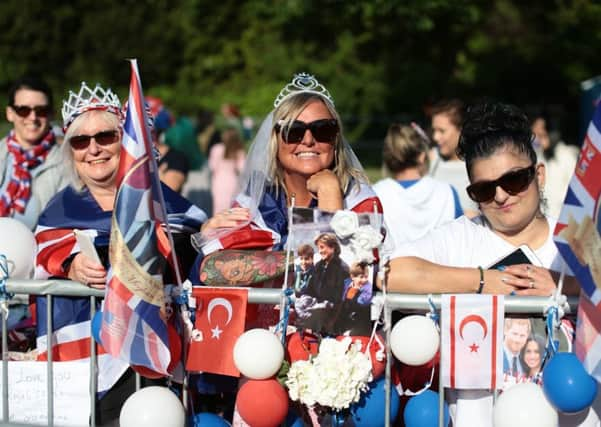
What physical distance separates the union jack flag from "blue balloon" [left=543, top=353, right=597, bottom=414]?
0.05 meters

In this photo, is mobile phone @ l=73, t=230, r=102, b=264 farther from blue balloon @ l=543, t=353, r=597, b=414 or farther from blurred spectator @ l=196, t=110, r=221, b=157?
blurred spectator @ l=196, t=110, r=221, b=157

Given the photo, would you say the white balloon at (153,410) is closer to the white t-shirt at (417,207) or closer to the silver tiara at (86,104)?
the silver tiara at (86,104)

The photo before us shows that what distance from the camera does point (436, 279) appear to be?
3.29 meters

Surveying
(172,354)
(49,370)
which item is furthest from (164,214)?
(49,370)

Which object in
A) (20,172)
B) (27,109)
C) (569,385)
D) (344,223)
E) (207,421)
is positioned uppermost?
(27,109)

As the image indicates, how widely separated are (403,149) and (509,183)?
3.07 m

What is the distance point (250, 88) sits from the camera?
112 ft

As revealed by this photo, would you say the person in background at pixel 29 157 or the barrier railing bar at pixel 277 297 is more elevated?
the person in background at pixel 29 157

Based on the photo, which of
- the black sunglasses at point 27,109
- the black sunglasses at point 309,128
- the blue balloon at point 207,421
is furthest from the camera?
the black sunglasses at point 27,109

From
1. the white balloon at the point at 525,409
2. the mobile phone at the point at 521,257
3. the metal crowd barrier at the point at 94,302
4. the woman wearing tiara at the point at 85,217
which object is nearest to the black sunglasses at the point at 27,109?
the woman wearing tiara at the point at 85,217

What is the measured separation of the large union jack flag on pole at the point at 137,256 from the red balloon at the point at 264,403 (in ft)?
1.09

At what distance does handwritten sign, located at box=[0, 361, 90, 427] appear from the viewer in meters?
3.59

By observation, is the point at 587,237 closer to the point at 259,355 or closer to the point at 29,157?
the point at 259,355

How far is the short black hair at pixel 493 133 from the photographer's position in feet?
11.1
